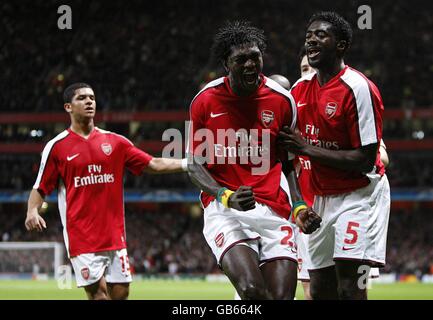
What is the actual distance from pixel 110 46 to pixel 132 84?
9.21 ft

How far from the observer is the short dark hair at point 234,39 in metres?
5.42

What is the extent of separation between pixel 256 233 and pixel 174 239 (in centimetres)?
3043

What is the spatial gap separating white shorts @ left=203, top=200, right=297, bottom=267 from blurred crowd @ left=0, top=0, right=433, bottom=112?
28.8 metres

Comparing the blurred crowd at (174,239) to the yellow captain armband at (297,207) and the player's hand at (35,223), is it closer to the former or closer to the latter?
the player's hand at (35,223)

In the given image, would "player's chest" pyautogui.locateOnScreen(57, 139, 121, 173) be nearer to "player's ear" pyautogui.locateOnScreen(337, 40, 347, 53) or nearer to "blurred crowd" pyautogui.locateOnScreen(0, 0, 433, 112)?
"player's ear" pyautogui.locateOnScreen(337, 40, 347, 53)

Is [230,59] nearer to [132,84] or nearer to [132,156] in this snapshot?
[132,156]

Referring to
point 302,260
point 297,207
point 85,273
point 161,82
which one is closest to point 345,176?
point 297,207

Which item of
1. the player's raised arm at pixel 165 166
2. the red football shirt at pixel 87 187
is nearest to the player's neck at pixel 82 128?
the red football shirt at pixel 87 187

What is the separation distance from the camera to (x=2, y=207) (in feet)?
127

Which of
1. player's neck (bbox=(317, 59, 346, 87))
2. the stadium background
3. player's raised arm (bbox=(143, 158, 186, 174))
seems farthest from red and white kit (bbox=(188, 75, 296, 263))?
the stadium background

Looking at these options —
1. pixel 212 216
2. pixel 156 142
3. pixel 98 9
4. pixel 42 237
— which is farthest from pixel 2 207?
pixel 212 216

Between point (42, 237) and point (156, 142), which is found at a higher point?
point (156, 142)

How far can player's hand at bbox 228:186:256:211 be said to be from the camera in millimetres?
5016

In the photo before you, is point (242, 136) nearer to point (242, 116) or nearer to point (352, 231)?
point (242, 116)
